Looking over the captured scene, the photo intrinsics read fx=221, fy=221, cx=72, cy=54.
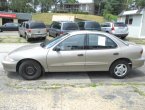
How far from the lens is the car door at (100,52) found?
22.0 feet

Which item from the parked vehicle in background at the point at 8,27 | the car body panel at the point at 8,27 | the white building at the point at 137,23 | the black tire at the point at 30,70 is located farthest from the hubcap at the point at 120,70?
the car body panel at the point at 8,27

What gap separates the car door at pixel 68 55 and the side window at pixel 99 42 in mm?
250

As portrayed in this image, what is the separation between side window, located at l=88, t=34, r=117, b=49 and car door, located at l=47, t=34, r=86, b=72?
0.25 m

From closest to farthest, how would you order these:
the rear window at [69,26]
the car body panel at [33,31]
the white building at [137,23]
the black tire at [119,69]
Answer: the black tire at [119,69] → the rear window at [69,26] → the car body panel at [33,31] → the white building at [137,23]

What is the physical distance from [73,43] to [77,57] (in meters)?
0.45

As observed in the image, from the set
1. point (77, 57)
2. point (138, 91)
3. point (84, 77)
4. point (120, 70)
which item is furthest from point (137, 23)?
point (138, 91)

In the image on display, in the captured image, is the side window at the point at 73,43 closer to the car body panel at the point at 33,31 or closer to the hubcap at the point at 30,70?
the hubcap at the point at 30,70

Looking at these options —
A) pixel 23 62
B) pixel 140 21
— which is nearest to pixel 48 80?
pixel 23 62

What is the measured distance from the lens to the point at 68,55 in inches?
258

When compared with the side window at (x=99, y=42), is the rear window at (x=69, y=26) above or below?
below

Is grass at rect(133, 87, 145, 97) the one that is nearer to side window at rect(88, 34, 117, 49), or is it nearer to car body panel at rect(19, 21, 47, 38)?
side window at rect(88, 34, 117, 49)

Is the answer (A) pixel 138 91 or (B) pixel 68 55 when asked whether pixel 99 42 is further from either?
(A) pixel 138 91

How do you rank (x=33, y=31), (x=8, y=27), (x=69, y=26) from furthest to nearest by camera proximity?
1. (x=8, y=27)
2. (x=33, y=31)
3. (x=69, y=26)

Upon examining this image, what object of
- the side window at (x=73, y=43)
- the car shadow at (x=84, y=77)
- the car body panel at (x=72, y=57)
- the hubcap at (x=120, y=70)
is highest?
the side window at (x=73, y=43)
